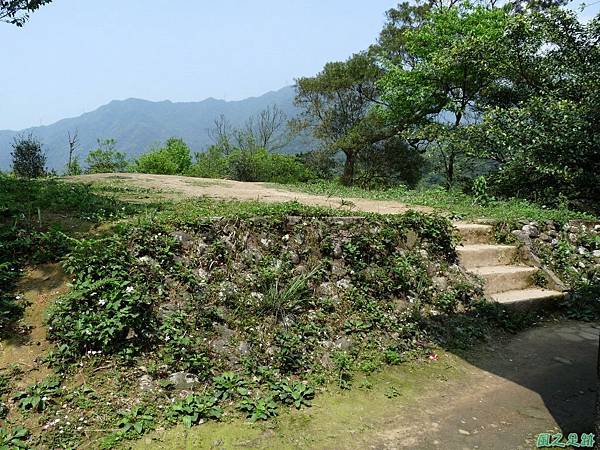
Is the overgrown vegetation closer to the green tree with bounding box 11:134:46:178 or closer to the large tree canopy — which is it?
the green tree with bounding box 11:134:46:178

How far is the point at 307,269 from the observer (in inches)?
190

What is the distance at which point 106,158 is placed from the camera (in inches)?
991

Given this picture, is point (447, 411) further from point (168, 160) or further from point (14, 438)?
point (168, 160)

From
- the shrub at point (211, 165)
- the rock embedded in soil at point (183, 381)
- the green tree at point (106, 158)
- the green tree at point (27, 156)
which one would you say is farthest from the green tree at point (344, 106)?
the rock embedded in soil at point (183, 381)

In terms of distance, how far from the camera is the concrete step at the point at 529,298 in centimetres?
548

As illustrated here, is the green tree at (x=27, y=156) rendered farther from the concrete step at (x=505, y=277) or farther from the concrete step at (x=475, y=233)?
the concrete step at (x=505, y=277)

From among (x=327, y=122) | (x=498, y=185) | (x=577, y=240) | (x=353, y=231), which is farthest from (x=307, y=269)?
(x=327, y=122)

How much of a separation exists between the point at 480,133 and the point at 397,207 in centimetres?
257

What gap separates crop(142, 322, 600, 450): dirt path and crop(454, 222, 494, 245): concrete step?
2.07 m

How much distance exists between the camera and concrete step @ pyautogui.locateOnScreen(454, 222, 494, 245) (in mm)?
6312

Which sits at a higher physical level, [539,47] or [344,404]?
[539,47]

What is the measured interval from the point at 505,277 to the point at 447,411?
9.89ft

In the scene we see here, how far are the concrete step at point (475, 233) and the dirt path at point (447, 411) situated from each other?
2071 mm

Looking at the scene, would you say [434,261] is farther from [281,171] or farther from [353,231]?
[281,171]
